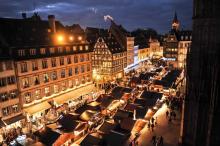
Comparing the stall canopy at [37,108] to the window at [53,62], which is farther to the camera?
the window at [53,62]

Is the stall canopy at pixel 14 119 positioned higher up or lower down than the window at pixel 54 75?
lower down

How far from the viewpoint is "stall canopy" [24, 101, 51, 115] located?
98.8 ft

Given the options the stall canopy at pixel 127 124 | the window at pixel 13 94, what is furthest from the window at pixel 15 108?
the stall canopy at pixel 127 124

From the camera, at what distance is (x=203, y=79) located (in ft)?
47.5

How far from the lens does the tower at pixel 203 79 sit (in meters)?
13.1

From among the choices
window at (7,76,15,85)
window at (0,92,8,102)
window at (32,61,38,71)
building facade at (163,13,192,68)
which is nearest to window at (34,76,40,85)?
window at (32,61,38,71)

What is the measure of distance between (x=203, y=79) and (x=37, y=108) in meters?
25.2

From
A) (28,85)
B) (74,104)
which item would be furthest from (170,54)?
(28,85)

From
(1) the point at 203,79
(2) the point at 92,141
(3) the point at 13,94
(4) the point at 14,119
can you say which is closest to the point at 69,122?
(2) the point at 92,141

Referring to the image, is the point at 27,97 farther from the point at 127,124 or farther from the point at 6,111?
the point at 127,124

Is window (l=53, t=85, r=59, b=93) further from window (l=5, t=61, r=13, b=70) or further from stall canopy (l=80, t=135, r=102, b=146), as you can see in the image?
stall canopy (l=80, t=135, r=102, b=146)

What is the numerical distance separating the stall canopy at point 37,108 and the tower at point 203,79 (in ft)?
74.4

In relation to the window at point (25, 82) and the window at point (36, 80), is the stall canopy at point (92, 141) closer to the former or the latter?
the window at point (25, 82)

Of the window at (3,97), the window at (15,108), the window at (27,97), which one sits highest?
the window at (3,97)
